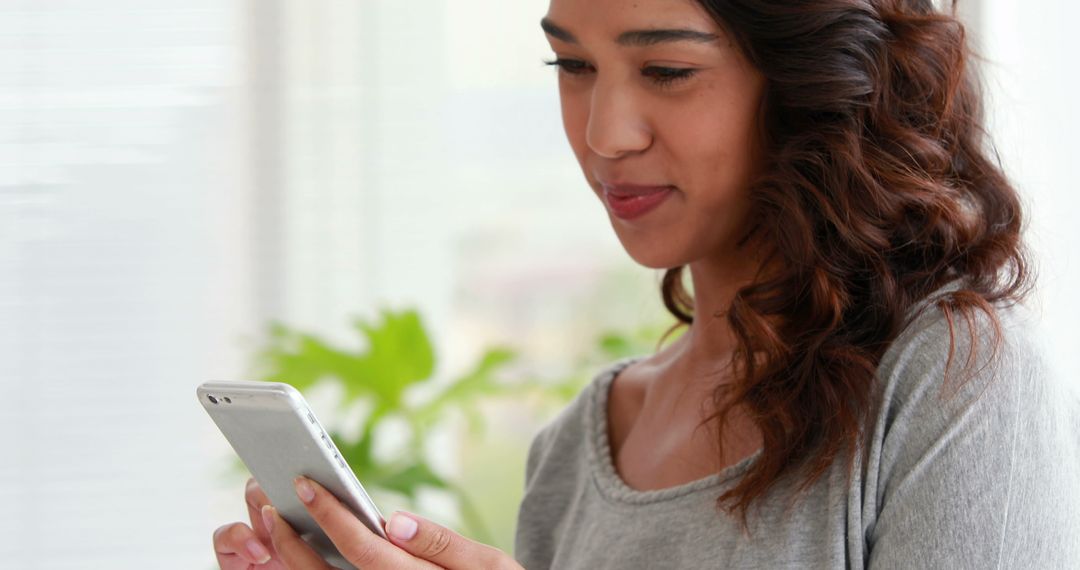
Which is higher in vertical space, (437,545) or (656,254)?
(656,254)

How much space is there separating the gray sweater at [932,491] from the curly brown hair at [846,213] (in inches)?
1.1

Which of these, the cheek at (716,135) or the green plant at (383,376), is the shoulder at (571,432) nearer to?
the cheek at (716,135)

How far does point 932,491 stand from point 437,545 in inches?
16.9

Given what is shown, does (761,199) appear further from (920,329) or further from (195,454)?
(195,454)

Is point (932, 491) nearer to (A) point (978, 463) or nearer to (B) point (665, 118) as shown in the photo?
(A) point (978, 463)

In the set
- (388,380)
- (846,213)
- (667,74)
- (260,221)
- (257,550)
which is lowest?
(388,380)

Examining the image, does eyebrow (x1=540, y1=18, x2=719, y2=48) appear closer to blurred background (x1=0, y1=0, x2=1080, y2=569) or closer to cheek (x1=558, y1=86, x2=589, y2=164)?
cheek (x1=558, y1=86, x2=589, y2=164)

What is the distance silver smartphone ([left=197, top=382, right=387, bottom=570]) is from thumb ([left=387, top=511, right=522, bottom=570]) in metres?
0.02

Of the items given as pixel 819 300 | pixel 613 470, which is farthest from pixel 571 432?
pixel 819 300

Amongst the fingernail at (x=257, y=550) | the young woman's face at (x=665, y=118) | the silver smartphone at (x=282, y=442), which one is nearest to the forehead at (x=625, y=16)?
the young woman's face at (x=665, y=118)

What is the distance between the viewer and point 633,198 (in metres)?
1.23

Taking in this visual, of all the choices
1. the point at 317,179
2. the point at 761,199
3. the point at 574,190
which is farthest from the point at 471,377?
the point at 761,199

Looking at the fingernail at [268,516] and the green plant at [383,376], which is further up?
the fingernail at [268,516]

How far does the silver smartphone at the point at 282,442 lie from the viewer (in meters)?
0.98
